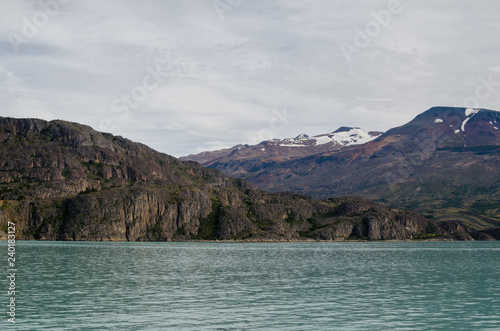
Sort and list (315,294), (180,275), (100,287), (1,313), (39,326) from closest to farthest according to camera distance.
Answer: (39,326) → (1,313) → (315,294) → (100,287) → (180,275)

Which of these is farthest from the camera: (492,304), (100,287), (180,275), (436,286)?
(180,275)

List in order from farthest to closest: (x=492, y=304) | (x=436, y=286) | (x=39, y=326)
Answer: (x=436, y=286) < (x=492, y=304) < (x=39, y=326)

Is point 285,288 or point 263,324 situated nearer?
point 263,324

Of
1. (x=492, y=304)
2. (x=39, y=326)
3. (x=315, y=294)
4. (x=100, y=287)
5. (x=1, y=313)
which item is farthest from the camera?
(x=100, y=287)

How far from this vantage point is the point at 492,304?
254 feet

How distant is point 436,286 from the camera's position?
101625 mm

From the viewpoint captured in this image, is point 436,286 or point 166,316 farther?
point 436,286

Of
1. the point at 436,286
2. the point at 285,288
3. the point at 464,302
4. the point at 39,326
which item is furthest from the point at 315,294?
the point at 39,326

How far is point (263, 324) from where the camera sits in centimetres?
6056

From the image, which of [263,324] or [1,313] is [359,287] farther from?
[1,313]

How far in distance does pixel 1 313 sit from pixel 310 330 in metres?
37.4

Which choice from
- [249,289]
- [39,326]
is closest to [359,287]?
[249,289]

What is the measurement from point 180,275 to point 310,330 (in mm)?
65098

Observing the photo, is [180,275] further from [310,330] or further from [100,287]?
[310,330]
